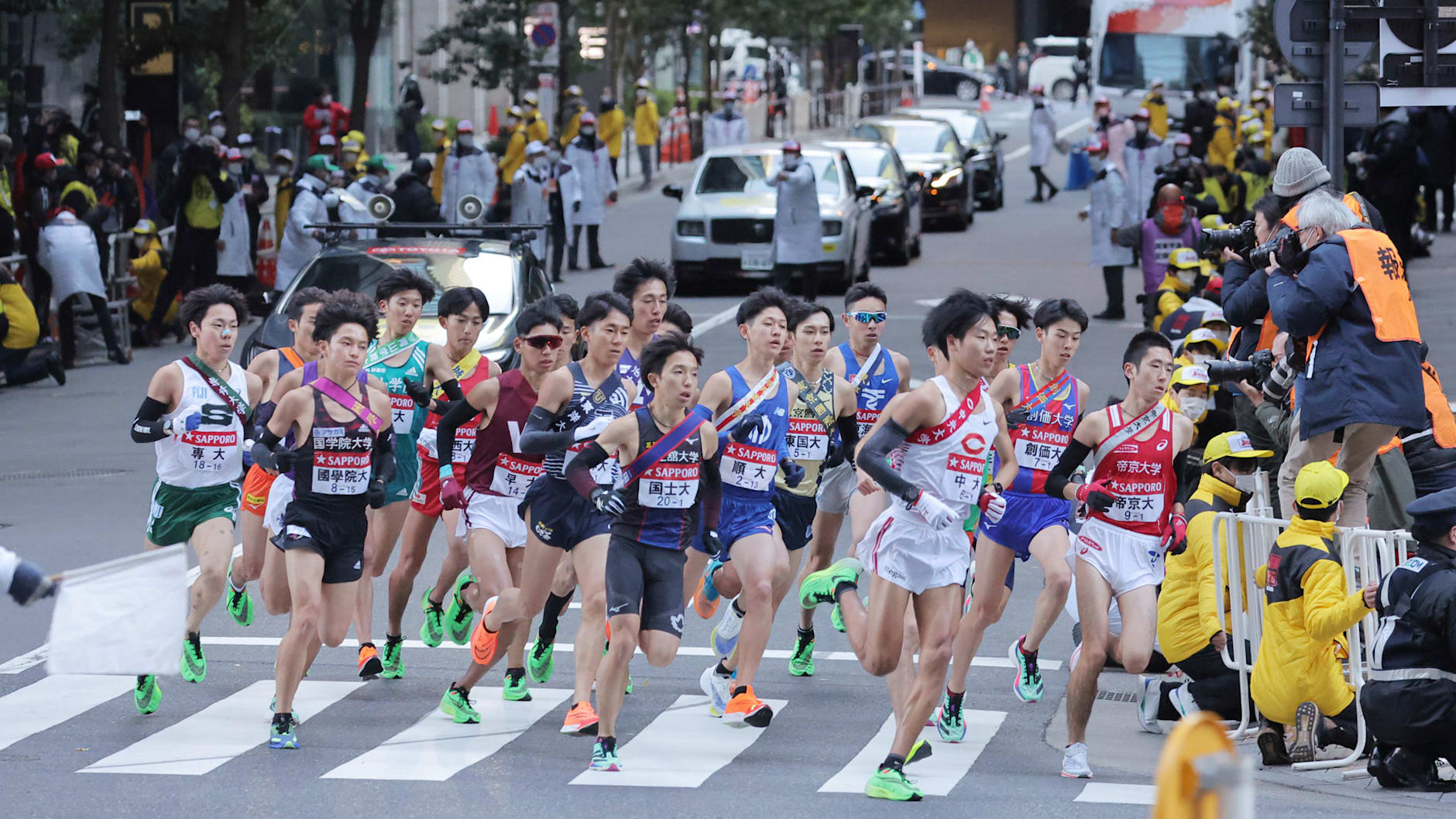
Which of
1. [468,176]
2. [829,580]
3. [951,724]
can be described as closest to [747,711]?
[829,580]

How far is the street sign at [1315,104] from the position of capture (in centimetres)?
1018

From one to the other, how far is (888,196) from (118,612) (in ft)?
74.5

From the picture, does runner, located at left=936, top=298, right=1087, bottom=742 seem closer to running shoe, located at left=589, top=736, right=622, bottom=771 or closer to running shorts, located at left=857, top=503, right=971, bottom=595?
running shorts, located at left=857, top=503, right=971, bottom=595

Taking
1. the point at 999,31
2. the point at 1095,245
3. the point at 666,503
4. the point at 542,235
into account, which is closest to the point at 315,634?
the point at 666,503

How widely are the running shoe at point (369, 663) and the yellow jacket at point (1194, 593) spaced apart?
380cm

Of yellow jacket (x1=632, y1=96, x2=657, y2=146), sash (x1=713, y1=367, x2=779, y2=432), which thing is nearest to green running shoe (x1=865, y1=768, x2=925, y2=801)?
sash (x1=713, y1=367, x2=779, y2=432)

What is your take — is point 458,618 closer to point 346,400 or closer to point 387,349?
point 387,349

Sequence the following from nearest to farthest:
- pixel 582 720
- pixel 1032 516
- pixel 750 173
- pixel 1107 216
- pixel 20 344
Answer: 1. pixel 582 720
2. pixel 1032 516
3. pixel 20 344
4. pixel 1107 216
5. pixel 750 173

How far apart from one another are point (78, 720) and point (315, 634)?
136cm

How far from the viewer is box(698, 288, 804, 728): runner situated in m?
9.16

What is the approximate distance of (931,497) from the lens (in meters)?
7.96

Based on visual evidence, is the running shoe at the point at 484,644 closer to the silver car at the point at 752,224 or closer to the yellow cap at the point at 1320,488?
the yellow cap at the point at 1320,488

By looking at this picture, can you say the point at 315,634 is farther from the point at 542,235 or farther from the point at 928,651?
the point at 542,235

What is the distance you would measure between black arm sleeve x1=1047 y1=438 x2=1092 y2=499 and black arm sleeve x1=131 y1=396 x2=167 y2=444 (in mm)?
4042
